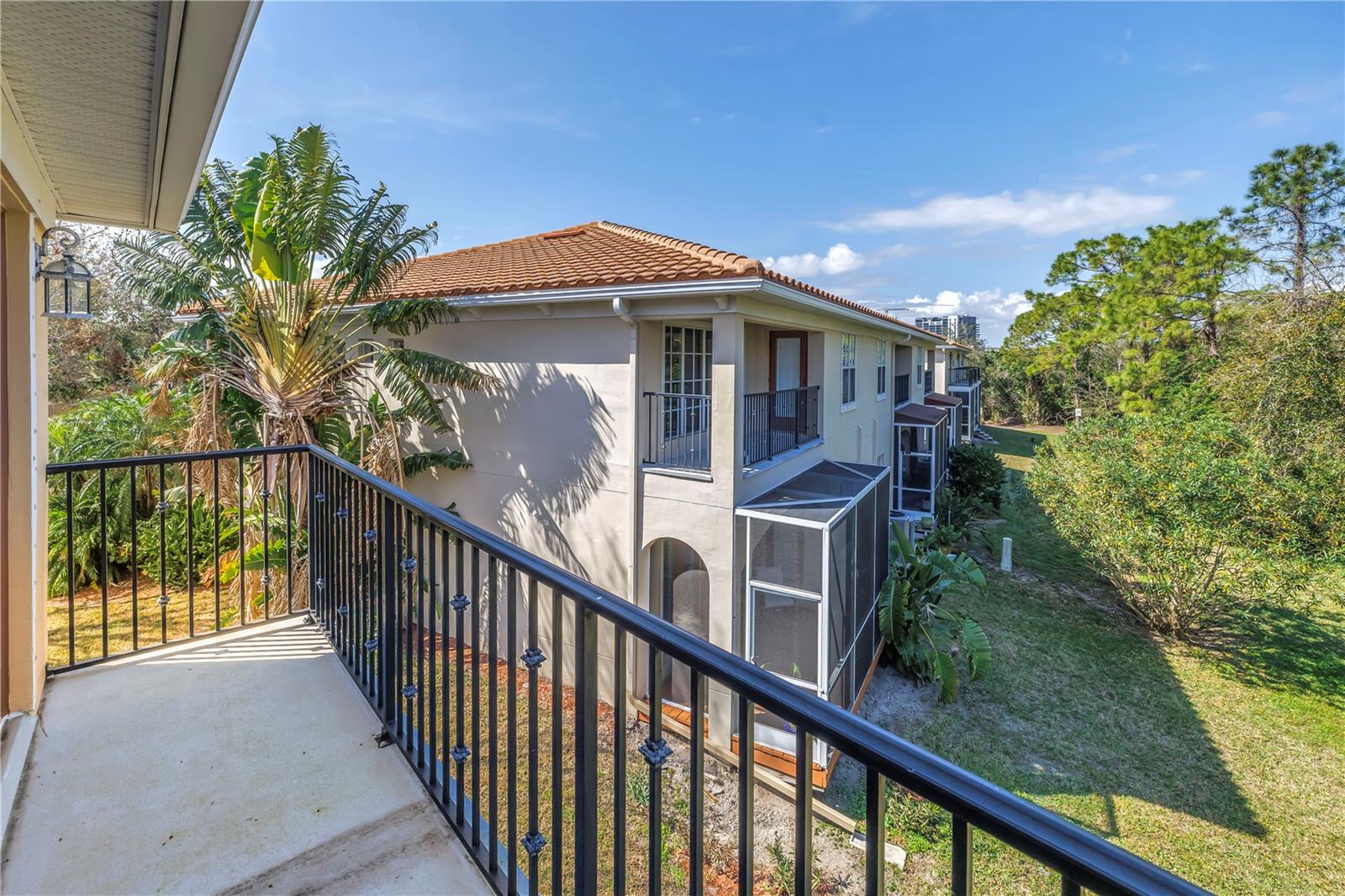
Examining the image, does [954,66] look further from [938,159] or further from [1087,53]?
[938,159]

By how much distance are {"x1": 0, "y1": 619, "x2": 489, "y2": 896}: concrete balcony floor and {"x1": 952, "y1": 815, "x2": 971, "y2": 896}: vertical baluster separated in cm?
175

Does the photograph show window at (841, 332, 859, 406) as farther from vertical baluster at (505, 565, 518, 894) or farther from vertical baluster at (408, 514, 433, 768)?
vertical baluster at (505, 565, 518, 894)

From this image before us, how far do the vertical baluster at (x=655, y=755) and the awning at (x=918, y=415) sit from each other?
60.0 feet

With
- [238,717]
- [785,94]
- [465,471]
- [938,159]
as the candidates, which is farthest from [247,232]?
[938,159]

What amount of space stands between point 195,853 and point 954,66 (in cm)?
1582

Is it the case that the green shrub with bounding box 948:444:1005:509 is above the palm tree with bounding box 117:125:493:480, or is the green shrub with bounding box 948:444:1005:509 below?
below

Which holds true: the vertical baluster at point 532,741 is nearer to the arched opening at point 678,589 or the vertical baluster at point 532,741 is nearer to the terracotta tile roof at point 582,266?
the terracotta tile roof at point 582,266

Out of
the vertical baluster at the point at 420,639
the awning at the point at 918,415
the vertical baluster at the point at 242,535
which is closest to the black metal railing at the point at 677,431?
the vertical baluster at the point at 242,535

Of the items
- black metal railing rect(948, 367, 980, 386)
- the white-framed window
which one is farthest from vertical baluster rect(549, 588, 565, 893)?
black metal railing rect(948, 367, 980, 386)

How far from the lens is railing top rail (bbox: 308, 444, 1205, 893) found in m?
0.76

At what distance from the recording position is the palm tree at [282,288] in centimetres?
770

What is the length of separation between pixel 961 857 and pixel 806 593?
6661 mm

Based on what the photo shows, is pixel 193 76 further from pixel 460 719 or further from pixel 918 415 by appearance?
pixel 918 415

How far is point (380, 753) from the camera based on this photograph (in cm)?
276
